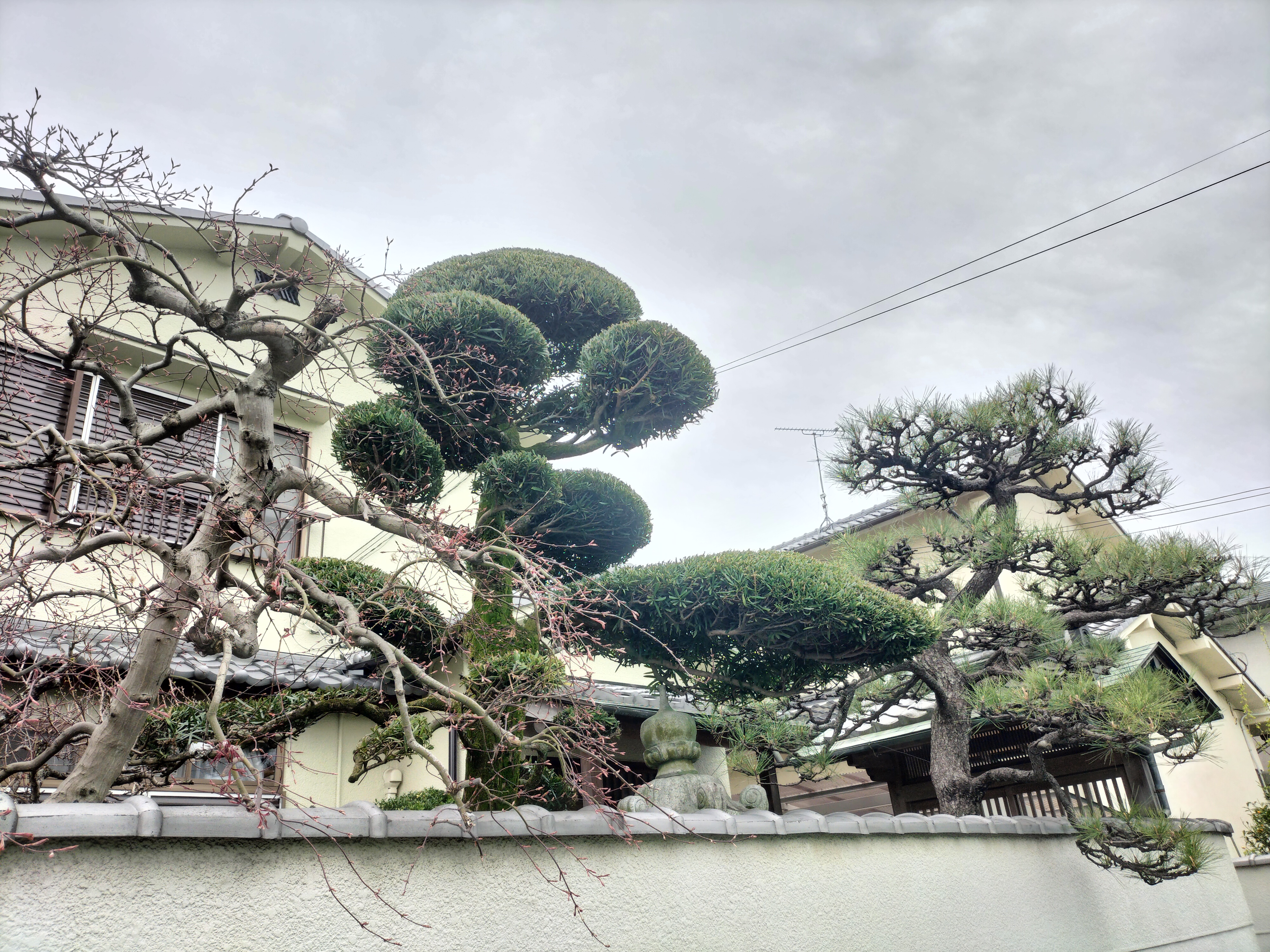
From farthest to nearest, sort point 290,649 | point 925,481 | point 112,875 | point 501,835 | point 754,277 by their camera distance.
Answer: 1. point 754,277
2. point 290,649
3. point 925,481
4. point 501,835
5. point 112,875

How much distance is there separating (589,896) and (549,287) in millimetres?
4141

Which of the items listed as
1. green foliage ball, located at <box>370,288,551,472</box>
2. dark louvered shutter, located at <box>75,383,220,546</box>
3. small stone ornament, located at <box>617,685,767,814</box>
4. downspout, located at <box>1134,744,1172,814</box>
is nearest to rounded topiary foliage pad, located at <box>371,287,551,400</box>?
green foliage ball, located at <box>370,288,551,472</box>

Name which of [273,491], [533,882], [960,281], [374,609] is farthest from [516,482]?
[960,281]

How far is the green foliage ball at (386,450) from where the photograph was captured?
16.4 feet

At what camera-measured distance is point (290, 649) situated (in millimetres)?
7742

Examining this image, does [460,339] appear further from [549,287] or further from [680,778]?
[680,778]

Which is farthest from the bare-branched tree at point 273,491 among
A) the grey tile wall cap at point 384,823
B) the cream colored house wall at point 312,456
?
the cream colored house wall at point 312,456

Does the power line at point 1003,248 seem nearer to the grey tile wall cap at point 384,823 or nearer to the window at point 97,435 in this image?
the grey tile wall cap at point 384,823

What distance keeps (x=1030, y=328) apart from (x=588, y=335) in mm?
6080

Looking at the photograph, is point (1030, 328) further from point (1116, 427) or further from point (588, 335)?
point (588, 335)

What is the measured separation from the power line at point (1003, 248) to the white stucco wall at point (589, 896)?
12.1 ft

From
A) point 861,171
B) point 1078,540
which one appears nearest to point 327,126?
point 861,171

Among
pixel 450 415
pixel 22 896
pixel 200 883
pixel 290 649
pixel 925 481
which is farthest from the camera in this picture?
pixel 290 649

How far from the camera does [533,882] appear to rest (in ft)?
10.7
